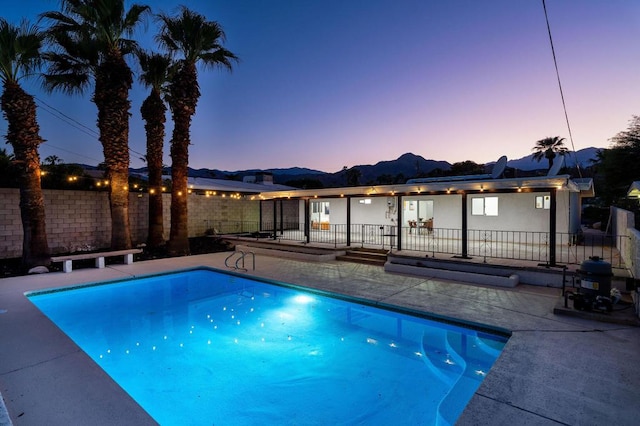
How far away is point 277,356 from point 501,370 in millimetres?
3260

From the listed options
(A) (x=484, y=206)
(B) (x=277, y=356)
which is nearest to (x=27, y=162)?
(B) (x=277, y=356)

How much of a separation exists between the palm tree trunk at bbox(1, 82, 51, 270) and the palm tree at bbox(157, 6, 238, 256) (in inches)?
163

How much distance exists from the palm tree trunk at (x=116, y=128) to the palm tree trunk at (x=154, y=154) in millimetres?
1959

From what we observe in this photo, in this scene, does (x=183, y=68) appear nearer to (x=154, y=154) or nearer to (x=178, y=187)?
(x=154, y=154)

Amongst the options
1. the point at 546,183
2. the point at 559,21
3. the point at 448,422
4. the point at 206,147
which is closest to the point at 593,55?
the point at 559,21

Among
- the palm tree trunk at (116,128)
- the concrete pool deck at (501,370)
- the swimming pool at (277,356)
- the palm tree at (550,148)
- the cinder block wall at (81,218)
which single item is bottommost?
the swimming pool at (277,356)

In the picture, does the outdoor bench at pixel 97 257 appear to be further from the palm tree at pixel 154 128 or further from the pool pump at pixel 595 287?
the pool pump at pixel 595 287

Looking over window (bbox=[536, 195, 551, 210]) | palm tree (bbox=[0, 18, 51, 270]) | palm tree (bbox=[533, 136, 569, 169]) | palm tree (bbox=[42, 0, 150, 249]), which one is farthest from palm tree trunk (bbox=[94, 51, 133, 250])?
palm tree (bbox=[533, 136, 569, 169])

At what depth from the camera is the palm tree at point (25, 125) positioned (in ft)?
29.3

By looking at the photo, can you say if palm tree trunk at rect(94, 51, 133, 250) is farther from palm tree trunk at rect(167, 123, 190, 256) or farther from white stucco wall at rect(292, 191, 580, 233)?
white stucco wall at rect(292, 191, 580, 233)

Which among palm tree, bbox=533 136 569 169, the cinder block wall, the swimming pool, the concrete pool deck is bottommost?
the swimming pool

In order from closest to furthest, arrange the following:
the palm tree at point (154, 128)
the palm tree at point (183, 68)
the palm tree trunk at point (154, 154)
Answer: the palm tree at point (183, 68) → the palm tree at point (154, 128) → the palm tree trunk at point (154, 154)

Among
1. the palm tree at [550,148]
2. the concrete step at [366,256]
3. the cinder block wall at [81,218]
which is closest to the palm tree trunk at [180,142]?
the cinder block wall at [81,218]

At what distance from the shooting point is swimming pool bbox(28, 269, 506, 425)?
12.5ft
